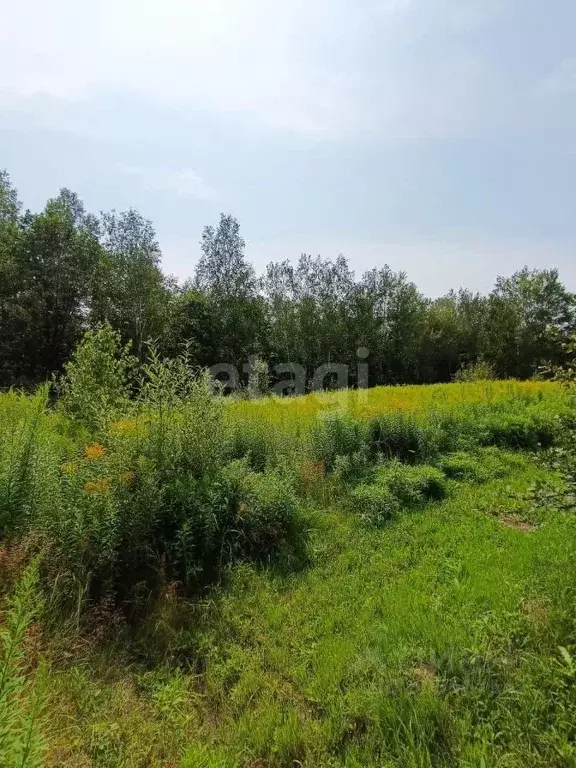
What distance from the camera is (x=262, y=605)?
3707 millimetres

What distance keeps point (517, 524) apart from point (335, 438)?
106 inches

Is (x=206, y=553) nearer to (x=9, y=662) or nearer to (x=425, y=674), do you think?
(x=425, y=674)

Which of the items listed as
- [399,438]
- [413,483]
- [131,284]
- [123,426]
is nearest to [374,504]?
[413,483]

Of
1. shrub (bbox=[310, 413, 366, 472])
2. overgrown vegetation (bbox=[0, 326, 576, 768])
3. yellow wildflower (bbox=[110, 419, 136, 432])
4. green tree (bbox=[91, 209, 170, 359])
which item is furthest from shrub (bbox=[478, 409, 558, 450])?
green tree (bbox=[91, 209, 170, 359])

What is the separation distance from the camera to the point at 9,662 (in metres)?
1.29

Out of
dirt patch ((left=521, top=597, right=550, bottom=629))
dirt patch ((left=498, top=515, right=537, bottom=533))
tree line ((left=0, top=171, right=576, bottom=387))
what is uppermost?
tree line ((left=0, top=171, right=576, bottom=387))

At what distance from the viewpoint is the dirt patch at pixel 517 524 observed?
495cm

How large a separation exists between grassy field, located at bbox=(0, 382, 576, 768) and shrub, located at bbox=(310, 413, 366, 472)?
1.22 feet

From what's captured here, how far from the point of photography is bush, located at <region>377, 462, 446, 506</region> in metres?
5.74

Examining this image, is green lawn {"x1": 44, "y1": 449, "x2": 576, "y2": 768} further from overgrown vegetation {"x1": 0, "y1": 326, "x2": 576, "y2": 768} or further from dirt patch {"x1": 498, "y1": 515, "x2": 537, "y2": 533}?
dirt patch {"x1": 498, "y1": 515, "x2": 537, "y2": 533}

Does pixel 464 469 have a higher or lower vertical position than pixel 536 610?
higher

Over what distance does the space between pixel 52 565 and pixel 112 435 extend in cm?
133

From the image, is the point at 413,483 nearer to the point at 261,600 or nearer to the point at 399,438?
the point at 399,438

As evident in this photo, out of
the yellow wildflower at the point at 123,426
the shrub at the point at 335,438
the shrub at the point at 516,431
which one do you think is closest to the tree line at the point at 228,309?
the shrub at the point at 516,431
